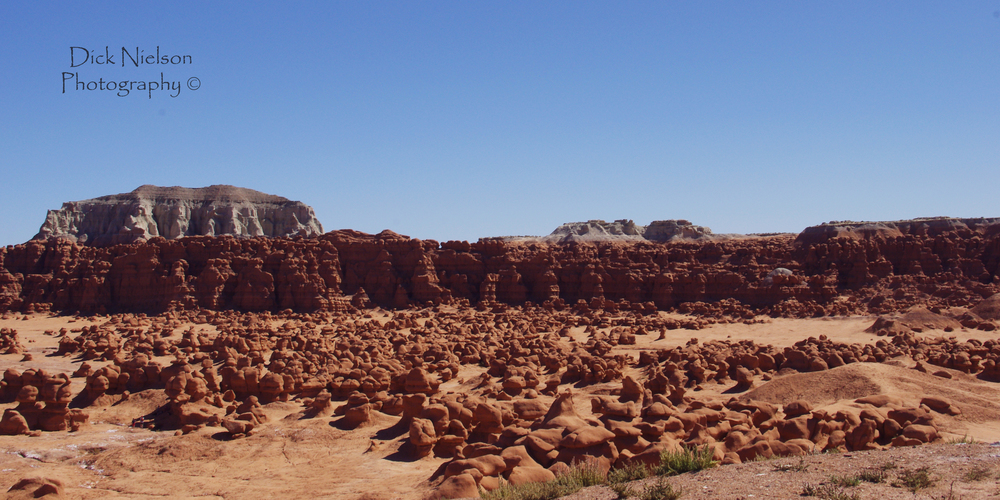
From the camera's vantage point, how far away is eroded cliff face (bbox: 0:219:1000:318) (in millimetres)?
42562

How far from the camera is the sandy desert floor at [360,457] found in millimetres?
8383

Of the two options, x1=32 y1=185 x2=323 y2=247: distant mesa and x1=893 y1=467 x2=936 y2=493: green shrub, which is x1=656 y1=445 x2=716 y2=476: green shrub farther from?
x1=32 y1=185 x2=323 y2=247: distant mesa

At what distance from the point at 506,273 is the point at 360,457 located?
34.0 meters

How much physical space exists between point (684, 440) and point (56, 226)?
65538mm

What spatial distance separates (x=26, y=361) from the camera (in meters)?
24.7

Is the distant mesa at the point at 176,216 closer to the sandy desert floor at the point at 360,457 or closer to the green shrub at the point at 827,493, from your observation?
the sandy desert floor at the point at 360,457

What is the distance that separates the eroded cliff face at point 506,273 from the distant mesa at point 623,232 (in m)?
7.61

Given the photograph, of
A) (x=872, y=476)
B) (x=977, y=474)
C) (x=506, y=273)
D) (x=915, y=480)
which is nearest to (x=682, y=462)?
(x=872, y=476)

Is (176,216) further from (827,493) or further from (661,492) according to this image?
(827,493)

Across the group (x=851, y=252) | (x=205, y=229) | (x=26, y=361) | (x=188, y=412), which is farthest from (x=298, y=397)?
(x=205, y=229)

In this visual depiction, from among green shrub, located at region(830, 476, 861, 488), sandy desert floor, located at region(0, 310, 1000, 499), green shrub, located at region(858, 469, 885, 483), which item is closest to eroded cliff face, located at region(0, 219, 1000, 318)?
sandy desert floor, located at region(0, 310, 1000, 499)

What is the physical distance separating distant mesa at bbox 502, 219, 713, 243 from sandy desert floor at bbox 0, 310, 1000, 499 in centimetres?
3728

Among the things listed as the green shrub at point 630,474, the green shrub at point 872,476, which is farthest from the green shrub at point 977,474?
the green shrub at point 630,474

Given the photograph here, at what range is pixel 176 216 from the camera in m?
64.6
